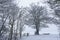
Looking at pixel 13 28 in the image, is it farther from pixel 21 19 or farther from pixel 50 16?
pixel 50 16

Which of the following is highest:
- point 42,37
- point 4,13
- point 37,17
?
point 4,13

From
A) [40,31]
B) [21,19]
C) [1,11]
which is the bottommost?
[40,31]

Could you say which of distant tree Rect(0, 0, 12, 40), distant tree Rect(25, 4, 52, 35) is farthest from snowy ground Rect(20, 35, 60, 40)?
distant tree Rect(0, 0, 12, 40)

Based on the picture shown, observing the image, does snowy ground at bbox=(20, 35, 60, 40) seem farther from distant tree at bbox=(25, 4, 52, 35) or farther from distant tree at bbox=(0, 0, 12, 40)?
distant tree at bbox=(0, 0, 12, 40)

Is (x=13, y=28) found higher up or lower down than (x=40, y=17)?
lower down

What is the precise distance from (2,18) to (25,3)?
0.75 metres

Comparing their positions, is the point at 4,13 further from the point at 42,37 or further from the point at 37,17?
the point at 42,37

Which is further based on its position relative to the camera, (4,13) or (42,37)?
(4,13)

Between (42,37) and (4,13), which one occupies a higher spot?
(4,13)

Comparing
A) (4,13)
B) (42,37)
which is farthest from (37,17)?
(4,13)

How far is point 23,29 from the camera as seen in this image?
3729 mm

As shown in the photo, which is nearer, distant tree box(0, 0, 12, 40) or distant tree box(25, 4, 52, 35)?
distant tree box(25, 4, 52, 35)

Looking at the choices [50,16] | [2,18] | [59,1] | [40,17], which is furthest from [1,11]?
[59,1]

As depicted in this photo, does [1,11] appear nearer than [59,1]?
No
